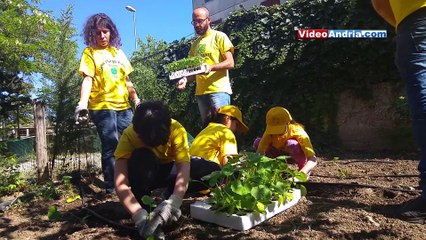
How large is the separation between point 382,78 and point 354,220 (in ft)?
12.3

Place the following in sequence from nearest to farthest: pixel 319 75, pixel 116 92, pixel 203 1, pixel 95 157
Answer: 1. pixel 116 92
2. pixel 95 157
3. pixel 319 75
4. pixel 203 1

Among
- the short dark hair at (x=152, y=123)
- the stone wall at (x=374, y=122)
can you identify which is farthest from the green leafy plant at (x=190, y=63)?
the stone wall at (x=374, y=122)

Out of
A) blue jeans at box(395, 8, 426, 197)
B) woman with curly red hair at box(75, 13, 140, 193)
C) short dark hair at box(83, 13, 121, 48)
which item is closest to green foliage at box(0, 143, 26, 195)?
woman with curly red hair at box(75, 13, 140, 193)

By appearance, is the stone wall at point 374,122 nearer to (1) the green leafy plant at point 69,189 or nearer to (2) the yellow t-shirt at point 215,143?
(2) the yellow t-shirt at point 215,143

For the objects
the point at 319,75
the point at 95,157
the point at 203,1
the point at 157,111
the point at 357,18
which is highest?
the point at 203,1

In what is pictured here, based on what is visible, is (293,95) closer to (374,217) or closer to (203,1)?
(374,217)

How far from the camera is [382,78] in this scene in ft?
17.0

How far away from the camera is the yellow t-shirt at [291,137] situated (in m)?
2.95

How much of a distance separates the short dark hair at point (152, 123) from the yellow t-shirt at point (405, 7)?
1378 millimetres

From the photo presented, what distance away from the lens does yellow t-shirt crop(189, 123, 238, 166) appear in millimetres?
2807

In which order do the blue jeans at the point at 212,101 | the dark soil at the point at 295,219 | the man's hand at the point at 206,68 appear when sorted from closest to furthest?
the dark soil at the point at 295,219
the man's hand at the point at 206,68
the blue jeans at the point at 212,101

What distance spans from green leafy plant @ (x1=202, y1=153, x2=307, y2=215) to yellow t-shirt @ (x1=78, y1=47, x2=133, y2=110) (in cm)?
151

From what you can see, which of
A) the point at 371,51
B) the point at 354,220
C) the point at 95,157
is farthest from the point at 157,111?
the point at 371,51

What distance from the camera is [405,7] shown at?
1.95 metres
